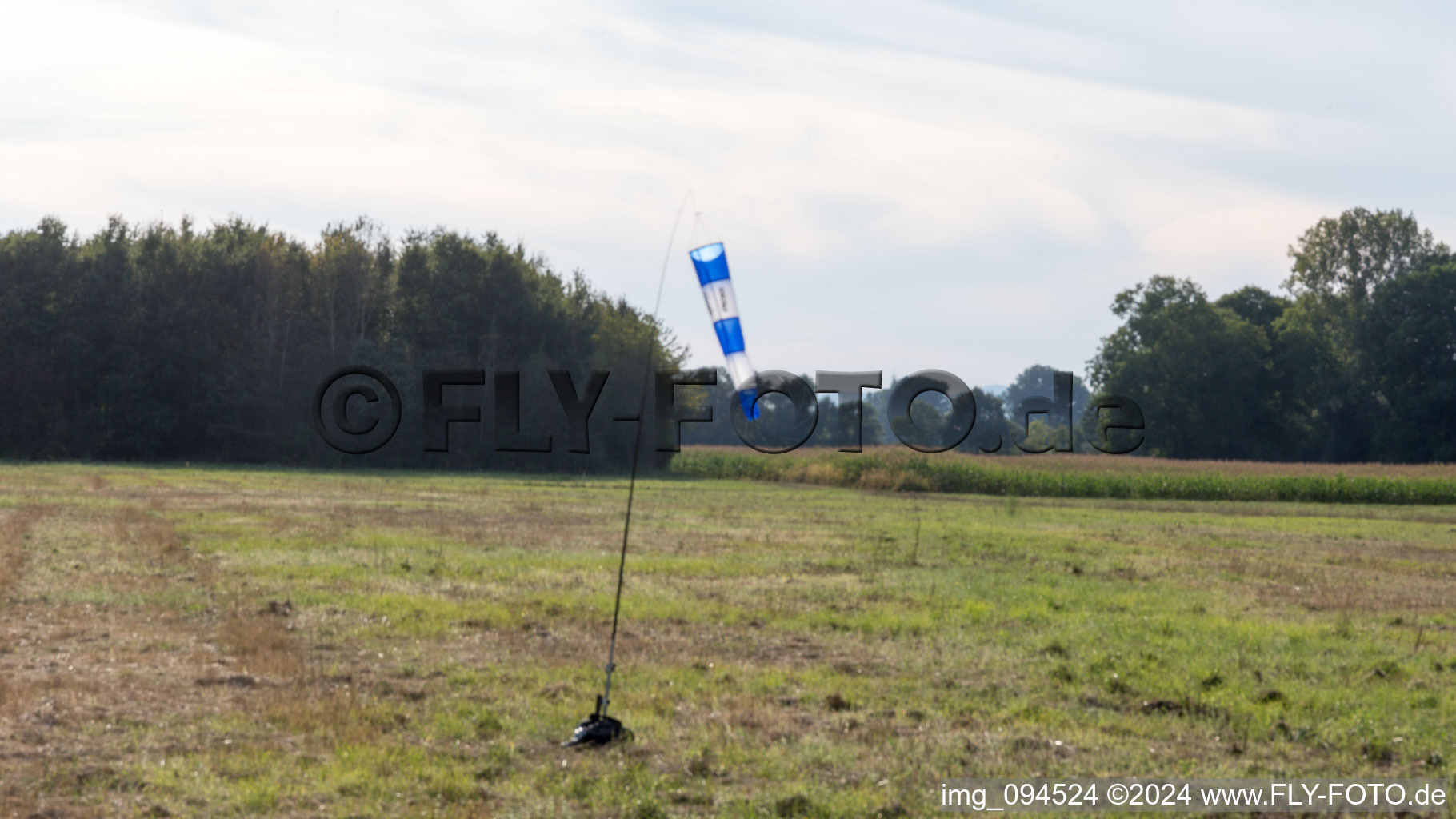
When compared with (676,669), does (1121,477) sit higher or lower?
higher

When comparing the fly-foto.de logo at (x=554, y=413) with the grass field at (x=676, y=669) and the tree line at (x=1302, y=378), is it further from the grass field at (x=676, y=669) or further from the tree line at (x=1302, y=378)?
the grass field at (x=676, y=669)

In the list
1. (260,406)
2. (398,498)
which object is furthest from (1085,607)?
(260,406)

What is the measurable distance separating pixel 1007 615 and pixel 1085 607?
1343 millimetres

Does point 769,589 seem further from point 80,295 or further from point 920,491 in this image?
point 80,295

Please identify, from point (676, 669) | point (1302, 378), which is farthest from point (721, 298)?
point (1302, 378)

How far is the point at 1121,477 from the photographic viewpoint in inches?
1812

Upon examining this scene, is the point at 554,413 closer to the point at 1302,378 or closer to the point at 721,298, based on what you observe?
the point at 721,298

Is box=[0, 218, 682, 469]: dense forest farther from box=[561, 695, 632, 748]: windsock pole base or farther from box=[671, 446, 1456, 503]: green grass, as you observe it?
box=[561, 695, 632, 748]: windsock pole base

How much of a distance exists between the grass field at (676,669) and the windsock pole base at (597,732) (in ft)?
0.44

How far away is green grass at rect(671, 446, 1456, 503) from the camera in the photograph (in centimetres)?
4531

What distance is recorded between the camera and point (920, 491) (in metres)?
47.4

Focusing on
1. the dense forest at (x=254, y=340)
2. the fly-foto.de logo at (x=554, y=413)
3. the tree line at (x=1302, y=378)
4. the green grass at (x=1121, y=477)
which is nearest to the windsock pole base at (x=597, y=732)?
the green grass at (x=1121, y=477)

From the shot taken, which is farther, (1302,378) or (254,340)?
(1302,378)

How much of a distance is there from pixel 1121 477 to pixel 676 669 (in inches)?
1565
